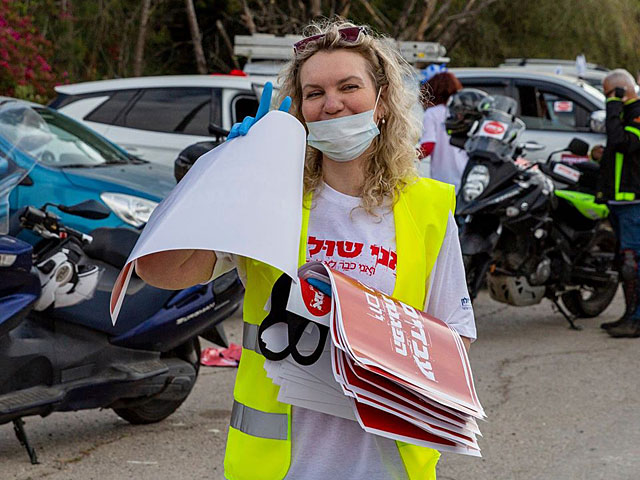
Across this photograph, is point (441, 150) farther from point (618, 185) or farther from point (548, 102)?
point (548, 102)

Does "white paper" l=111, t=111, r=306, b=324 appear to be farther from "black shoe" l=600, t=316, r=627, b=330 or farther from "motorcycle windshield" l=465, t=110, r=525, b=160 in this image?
"black shoe" l=600, t=316, r=627, b=330

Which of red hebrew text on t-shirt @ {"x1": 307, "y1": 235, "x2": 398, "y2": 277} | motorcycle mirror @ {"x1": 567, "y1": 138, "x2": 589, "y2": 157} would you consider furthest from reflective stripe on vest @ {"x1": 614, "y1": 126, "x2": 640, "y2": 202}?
red hebrew text on t-shirt @ {"x1": 307, "y1": 235, "x2": 398, "y2": 277}

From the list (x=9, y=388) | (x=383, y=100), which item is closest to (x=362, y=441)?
→ (x=383, y=100)

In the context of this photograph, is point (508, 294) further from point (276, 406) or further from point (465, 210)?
point (276, 406)

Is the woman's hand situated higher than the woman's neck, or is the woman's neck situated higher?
the woman's neck

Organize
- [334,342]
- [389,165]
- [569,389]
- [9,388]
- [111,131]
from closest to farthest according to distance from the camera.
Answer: [334,342], [389,165], [9,388], [569,389], [111,131]

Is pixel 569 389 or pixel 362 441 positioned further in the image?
pixel 569 389

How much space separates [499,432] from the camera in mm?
5656

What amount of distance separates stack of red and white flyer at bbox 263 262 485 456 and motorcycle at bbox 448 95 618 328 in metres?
5.19

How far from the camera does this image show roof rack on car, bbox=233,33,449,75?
1245cm

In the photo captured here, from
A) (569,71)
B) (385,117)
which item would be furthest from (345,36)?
(569,71)

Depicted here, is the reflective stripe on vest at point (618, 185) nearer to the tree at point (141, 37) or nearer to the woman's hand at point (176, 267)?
the woman's hand at point (176, 267)

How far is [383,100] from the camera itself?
8.89 feet

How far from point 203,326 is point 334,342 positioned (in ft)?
10.9
